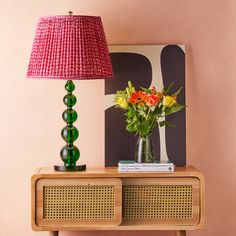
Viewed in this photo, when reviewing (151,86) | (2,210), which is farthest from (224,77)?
(2,210)

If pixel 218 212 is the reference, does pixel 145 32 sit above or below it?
above

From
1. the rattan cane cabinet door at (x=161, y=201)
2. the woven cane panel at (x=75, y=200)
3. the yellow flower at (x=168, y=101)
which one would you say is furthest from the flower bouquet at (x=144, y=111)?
the woven cane panel at (x=75, y=200)

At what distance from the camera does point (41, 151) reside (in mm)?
3436

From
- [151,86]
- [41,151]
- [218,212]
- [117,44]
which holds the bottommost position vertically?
[218,212]

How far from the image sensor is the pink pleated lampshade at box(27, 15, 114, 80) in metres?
3.03

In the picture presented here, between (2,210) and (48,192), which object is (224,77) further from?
(2,210)

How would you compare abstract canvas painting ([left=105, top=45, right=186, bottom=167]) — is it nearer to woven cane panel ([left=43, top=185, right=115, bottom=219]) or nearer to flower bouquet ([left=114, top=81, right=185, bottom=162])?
flower bouquet ([left=114, top=81, right=185, bottom=162])

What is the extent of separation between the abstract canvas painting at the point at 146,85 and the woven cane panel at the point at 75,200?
1.07 ft

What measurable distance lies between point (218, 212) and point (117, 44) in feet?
3.28

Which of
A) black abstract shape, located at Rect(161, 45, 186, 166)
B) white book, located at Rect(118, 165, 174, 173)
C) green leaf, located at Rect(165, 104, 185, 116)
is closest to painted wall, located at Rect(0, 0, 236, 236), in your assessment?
black abstract shape, located at Rect(161, 45, 186, 166)

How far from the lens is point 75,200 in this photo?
10.2ft

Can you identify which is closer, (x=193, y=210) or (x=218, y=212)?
(x=193, y=210)

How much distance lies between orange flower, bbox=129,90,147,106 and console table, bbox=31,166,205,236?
34 cm

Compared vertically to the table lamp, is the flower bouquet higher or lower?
lower
